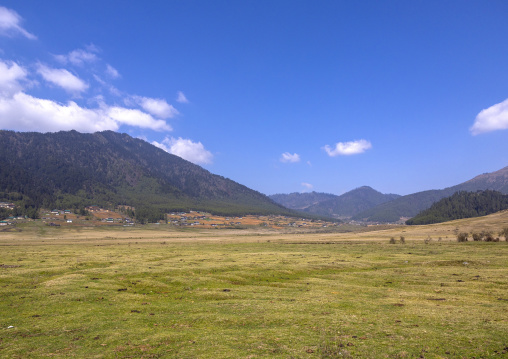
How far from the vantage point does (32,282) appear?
35219 millimetres

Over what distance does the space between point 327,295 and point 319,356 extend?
50.8 ft

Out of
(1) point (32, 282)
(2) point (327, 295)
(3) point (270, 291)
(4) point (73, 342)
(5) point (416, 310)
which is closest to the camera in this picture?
(4) point (73, 342)

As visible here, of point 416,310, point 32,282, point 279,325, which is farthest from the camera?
point 32,282

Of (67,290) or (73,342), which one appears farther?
(67,290)

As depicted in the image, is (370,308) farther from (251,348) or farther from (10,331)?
(10,331)

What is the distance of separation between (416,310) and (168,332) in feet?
61.1

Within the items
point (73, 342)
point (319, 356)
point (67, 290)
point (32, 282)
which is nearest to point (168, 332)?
point (73, 342)

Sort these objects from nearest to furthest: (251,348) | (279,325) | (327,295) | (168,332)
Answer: (251,348) < (168,332) < (279,325) < (327,295)

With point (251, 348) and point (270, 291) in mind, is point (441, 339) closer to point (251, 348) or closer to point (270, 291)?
point (251, 348)

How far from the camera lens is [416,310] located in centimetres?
2358

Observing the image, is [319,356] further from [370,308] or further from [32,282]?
[32,282]

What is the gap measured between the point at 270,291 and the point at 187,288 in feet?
31.2

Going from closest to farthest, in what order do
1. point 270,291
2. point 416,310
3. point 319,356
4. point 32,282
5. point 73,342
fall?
point 319,356 → point 73,342 → point 416,310 → point 270,291 → point 32,282

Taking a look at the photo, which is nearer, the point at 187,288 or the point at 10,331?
the point at 10,331
